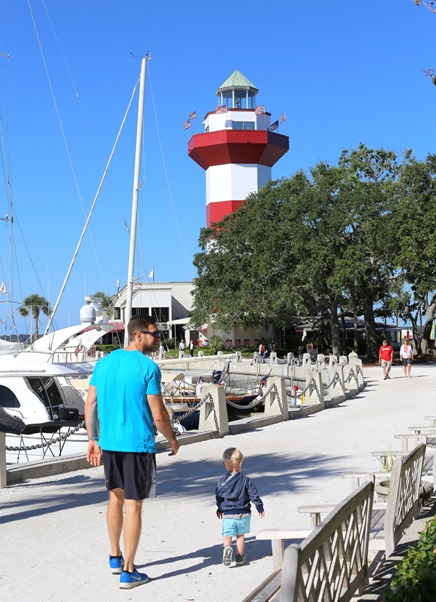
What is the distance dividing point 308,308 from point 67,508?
4477 cm

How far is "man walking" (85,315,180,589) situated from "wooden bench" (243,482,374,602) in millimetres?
1001

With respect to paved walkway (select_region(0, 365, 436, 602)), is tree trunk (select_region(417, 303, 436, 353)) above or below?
above

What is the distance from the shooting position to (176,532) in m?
8.03

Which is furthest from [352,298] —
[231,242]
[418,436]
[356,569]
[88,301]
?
[356,569]

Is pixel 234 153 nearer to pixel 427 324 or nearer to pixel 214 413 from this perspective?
pixel 427 324

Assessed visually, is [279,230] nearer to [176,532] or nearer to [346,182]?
[346,182]

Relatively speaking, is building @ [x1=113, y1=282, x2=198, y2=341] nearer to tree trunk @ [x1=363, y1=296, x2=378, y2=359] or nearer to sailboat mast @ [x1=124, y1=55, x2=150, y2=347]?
tree trunk @ [x1=363, y1=296, x2=378, y2=359]

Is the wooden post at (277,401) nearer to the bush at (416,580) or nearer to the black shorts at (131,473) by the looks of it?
the black shorts at (131,473)

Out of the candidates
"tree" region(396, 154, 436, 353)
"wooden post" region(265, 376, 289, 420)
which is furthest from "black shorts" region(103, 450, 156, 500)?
"tree" region(396, 154, 436, 353)

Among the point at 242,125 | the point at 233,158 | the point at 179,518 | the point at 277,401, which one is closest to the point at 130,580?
the point at 179,518

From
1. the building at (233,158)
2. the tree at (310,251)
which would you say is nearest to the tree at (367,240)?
the tree at (310,251)

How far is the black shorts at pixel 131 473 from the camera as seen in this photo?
20.1 ft

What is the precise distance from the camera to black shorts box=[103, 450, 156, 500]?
241 inches

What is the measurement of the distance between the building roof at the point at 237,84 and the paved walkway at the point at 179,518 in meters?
63.8
